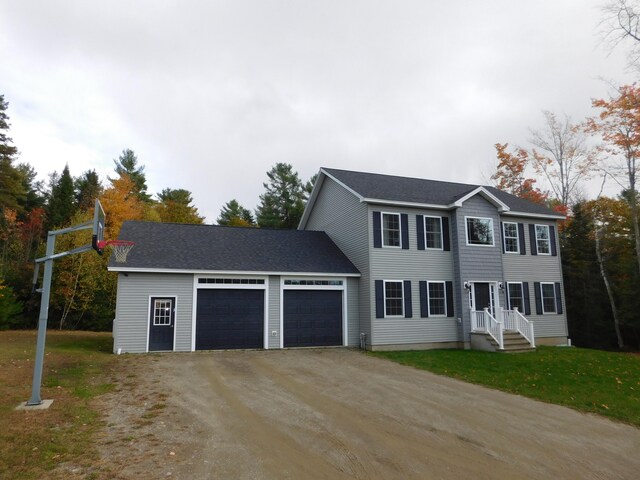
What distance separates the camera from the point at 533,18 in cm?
1263

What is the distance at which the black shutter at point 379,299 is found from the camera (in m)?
15.8

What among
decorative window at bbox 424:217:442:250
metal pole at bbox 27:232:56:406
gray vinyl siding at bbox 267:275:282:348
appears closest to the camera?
metal pole at bbox 27:232:56:406

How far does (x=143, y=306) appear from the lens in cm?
1413

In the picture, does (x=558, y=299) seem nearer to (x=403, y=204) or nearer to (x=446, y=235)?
(x=446, y=235)

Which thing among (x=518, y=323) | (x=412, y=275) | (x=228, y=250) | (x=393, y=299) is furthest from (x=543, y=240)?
(x=228, y=250)

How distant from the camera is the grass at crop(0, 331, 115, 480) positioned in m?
4.64

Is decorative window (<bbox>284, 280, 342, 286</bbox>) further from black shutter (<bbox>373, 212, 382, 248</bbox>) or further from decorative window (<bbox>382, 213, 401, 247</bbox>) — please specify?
decorative window (<bbox>382, 213, 401, 247</bbox>)

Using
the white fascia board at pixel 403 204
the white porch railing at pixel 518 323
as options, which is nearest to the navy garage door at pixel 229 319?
the white fascia board at pixel 403 204

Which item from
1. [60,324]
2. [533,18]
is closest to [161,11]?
[533,18]

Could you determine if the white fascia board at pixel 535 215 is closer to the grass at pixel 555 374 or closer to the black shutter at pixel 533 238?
the black shutter at pixel 533 238

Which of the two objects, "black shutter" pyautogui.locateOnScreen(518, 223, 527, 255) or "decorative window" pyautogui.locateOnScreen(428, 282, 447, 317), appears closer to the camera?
"decorative window" pyautogui.locateOnScreen(428, 282, 447, 317)

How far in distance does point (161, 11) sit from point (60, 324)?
21774mm

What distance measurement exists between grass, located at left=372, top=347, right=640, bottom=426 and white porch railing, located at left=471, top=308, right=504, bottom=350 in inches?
36.5

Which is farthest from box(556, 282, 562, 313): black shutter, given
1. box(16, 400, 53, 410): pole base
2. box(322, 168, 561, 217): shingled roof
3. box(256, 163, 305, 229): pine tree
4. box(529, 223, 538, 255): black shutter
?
box(256, 163, 305, 229): pine tree
